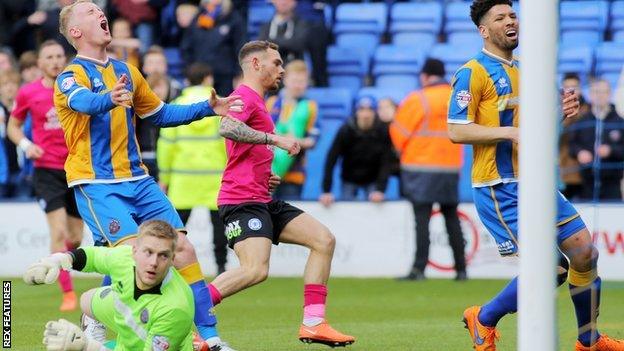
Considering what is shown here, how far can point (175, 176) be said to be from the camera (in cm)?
1430

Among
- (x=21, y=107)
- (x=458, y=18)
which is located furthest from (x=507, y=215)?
(x=458, y=18)

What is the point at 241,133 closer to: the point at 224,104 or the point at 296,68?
the point at 224,104

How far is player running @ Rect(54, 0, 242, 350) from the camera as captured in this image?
27.6 feet

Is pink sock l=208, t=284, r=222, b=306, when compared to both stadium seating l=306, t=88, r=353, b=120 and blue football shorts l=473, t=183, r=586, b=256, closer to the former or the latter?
blue football shorts l=473, t=183, r=586, b=256

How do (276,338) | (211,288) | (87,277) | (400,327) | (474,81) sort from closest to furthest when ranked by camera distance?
1. (474,81)
2. (211,288)
3. (276,338)
4. (400,327)
5. (87,277)

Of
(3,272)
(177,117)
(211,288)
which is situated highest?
(177,117)

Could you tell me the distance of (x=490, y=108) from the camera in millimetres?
8234

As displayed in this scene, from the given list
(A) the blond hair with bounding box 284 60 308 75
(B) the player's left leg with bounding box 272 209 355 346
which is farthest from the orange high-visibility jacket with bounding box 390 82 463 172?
(B) the player's left leg with bounding box 272 209 355 346

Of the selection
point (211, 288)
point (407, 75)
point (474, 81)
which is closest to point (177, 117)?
point (211, 288)

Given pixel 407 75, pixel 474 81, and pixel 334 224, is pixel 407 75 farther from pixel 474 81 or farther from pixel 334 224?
pixel 474 81

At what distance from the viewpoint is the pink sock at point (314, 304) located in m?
9.02

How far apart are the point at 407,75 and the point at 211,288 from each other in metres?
10.2

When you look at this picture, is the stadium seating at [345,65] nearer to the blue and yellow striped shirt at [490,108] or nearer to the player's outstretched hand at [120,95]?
the blue and yellow striped shirt at [490,108]

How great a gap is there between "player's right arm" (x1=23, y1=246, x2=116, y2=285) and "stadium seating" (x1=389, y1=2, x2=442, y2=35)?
1230cm
